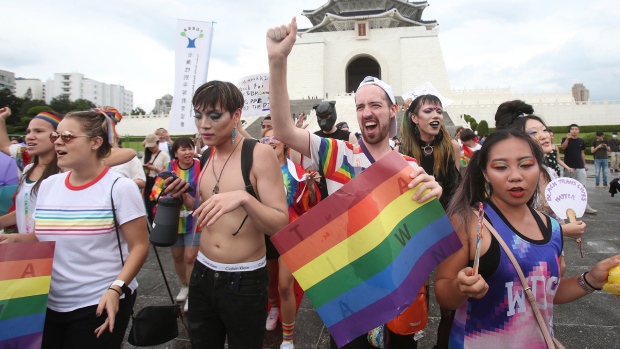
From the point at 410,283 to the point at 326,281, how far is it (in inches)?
13.8

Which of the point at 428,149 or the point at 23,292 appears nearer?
the point at 23,292

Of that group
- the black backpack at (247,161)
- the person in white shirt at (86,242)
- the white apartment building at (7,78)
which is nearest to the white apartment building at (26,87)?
the white apartment building at (7,78)

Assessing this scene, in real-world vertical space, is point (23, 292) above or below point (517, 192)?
below

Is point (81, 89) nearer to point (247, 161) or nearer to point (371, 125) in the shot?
point (247, 161)

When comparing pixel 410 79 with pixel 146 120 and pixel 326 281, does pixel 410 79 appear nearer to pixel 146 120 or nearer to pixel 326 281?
pixel 146 120

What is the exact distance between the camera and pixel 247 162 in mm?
1999

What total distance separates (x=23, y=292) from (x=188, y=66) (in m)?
3.82

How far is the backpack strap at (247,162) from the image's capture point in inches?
77.0

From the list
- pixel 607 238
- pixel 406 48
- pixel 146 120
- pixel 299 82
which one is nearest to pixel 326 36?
pixel 299 82

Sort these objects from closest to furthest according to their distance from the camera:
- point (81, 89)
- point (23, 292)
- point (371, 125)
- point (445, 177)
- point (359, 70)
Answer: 1. point (23, 292)
2. point (371, 125)
3. point (445, 177)
4. point (359, 70)
5. point (81, 89)

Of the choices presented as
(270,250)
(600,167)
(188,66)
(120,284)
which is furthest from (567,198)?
(600,167)

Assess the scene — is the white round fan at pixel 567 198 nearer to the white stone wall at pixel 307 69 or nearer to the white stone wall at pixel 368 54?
the white stone wall at pixel 368 54

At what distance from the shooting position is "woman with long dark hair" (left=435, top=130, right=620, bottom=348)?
5.00 ft

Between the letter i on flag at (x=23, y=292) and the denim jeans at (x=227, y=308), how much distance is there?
27.8 inches
